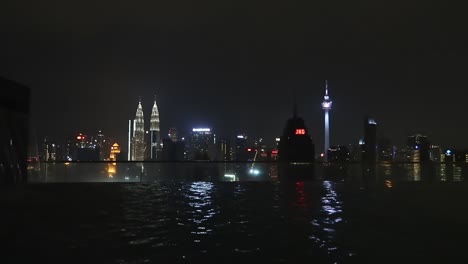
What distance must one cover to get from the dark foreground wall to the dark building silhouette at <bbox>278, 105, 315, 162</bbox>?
73.1 metres

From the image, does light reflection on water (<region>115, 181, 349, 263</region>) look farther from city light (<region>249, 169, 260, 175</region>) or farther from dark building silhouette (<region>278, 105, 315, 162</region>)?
dark building silhouette (<region>278, 105, 315, 162</region>)

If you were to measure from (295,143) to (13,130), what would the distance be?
7662 centimetres

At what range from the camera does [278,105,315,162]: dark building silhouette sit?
9381 centimetres

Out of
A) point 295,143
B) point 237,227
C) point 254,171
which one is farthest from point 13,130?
point 295,143

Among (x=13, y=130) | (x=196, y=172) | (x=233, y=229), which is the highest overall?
(x=13, y=130)

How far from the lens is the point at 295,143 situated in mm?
94625

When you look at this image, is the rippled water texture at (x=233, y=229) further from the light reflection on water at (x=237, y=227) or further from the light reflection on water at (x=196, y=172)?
the light reflection on water at (x=196, y=172)

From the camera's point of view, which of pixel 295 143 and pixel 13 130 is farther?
pixel 295 143

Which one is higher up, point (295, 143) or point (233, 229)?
point (295, 143)

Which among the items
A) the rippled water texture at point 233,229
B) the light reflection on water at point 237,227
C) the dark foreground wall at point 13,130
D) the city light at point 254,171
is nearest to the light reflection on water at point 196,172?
the city light at point 254,171

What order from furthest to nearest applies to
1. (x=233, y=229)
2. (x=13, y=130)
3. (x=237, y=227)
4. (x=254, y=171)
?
(x=254, y=171)
(x=13, y=130)
(x=237, y=227)
(x=233, y=229)

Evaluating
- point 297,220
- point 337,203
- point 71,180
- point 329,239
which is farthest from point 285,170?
point 329,239

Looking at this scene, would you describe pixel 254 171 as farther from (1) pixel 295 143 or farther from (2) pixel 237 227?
(1) pixel 295 143

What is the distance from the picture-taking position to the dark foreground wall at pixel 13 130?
20.7 m
